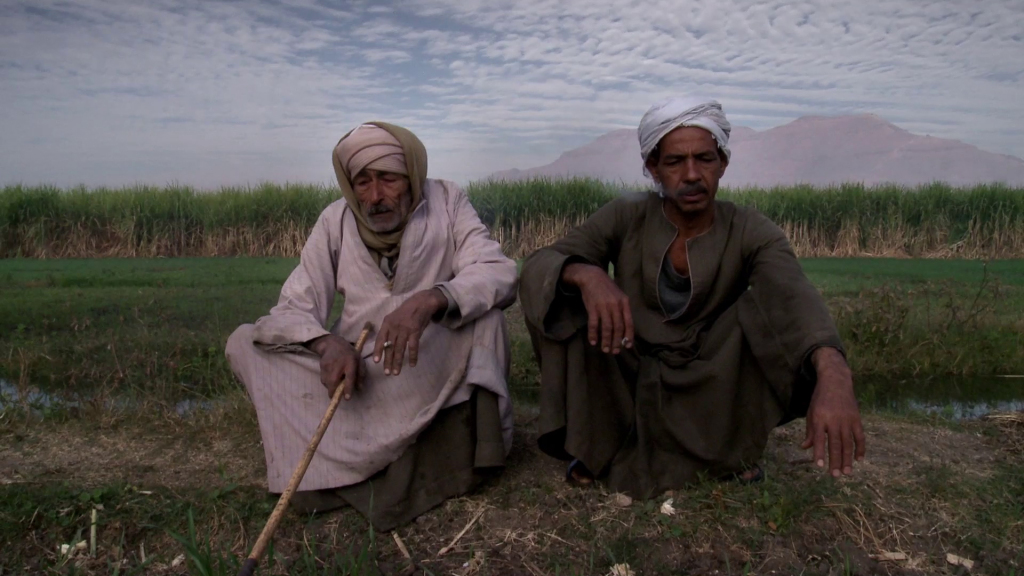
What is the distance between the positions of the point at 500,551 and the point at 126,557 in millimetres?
1266

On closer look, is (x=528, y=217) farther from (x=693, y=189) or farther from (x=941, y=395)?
(x=693, y=189)

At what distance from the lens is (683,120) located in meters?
2.79

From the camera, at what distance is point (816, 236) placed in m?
13.3

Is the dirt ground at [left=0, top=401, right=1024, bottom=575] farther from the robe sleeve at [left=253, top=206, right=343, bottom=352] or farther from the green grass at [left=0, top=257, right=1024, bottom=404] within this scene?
the green grass at [left=0, top=257, right=1024, bottom=404]

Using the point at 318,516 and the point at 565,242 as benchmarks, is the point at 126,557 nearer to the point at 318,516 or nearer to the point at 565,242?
the point at 318,516

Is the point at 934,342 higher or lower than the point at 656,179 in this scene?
lower

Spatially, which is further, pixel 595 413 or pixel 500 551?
pixel 595 413

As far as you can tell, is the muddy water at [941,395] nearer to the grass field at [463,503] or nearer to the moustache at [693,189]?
A: the grass field at [463,503]

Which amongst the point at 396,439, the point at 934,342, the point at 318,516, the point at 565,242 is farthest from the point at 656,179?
the point at 934,342

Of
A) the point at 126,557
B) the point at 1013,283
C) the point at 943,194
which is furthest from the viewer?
the point at 943,194

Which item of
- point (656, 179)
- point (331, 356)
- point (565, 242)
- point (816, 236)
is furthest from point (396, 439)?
point (816, 236)

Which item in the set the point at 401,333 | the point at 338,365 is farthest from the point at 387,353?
the point at 338,365

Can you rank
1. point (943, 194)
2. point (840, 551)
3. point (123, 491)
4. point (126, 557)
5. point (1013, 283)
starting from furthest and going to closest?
point (943, 194) → point (1013, 283) → point (123, 491) → point (126, 557) → point (840, 551)

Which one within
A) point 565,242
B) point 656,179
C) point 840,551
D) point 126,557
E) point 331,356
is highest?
point 656,179
